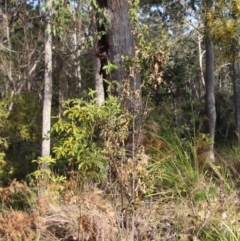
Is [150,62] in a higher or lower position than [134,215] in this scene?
higher

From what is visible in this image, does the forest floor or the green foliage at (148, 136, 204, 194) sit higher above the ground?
the green foliage at (148, 136, 204, 194)

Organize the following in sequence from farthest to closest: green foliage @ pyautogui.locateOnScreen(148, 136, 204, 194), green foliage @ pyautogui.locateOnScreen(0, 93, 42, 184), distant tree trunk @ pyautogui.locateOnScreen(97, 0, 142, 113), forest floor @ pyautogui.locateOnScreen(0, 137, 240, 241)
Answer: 1. green foliage @ pyautogui.locateOnScreen(0, 93, 42, 184)
2. distant tree trunk @ pyautogui.locateOnScreen(97, 0, 142, 113)
3. green foliage @ pyautogui.locateOnScreen(148, 136, 204, 194)
4. forest floor @ pyautogui.locateOnScreen(0, 137, 240, 241)

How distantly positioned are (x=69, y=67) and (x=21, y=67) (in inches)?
76.1

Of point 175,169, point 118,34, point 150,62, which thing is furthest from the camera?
point 118,34

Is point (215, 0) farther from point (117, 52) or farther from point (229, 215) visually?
point (229, 215)

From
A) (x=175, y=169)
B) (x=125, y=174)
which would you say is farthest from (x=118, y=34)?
(x=125, y=174)

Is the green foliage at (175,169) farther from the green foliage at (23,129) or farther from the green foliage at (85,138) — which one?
the green foliage at (23,129)

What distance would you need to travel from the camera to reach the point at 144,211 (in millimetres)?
4055

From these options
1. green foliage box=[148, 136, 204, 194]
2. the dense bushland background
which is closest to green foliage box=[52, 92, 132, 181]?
the dense bushland background

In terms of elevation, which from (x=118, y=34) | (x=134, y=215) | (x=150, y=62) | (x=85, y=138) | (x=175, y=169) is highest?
(x=118, y=34)

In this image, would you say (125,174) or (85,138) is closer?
(125,174)

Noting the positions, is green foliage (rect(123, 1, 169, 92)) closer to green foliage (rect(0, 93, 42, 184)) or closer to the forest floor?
the forest floor

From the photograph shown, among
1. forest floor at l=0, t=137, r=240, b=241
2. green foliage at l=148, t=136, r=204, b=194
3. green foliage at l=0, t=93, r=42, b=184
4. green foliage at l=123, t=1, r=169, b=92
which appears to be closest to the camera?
forest floor at l=0, t=137, r=240, b=241

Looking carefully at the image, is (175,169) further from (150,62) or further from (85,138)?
(150,62)
